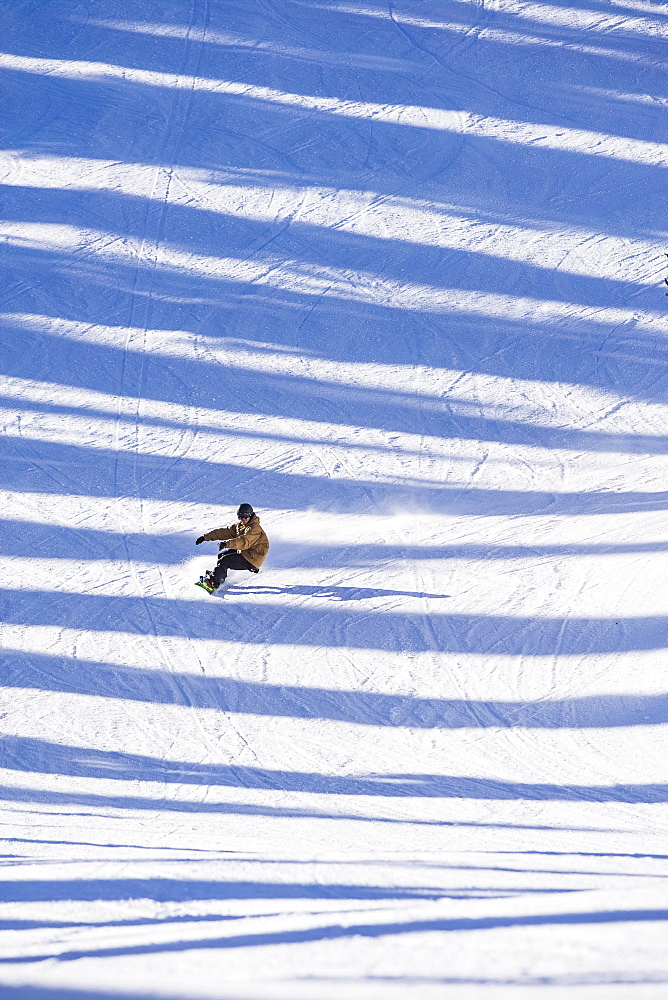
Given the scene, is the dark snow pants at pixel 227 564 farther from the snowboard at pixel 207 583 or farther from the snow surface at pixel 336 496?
the snow surface at pixel 336 496

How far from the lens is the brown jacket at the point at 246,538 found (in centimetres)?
760

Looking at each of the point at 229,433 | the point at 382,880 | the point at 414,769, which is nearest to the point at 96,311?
the point at 229,433

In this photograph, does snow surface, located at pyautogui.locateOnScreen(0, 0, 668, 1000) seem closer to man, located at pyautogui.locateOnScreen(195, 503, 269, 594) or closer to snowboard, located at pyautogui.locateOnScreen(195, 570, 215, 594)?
snowboard, located at pyautogui.locateOnScreen(195, 570, 215, 594)

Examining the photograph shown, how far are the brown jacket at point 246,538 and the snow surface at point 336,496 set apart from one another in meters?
0.37

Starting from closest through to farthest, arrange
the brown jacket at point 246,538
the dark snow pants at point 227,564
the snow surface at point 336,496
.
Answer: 1. the snow surface at point 336,496
2. the brown jacket at point 246,538
3. the dark snow pants at point 227,564

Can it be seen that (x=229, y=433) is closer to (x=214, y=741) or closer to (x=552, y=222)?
(x=214, y=741)

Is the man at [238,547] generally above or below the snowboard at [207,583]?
above

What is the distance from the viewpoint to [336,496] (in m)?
8.84

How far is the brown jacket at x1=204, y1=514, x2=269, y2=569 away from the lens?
7.60m

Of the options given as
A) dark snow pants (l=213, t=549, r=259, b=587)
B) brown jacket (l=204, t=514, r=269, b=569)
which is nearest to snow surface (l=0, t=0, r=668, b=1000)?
dark snow pants (l=213, t=549, r=259, b=587)

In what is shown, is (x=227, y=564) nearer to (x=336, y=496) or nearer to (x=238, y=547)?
(x=238, y=547)

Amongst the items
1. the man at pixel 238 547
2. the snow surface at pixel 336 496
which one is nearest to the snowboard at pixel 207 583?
the man at pixel 238 547

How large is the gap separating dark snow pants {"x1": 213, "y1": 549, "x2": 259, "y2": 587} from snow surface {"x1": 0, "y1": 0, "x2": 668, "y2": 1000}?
0.22 meters

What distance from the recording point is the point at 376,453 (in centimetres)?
931
